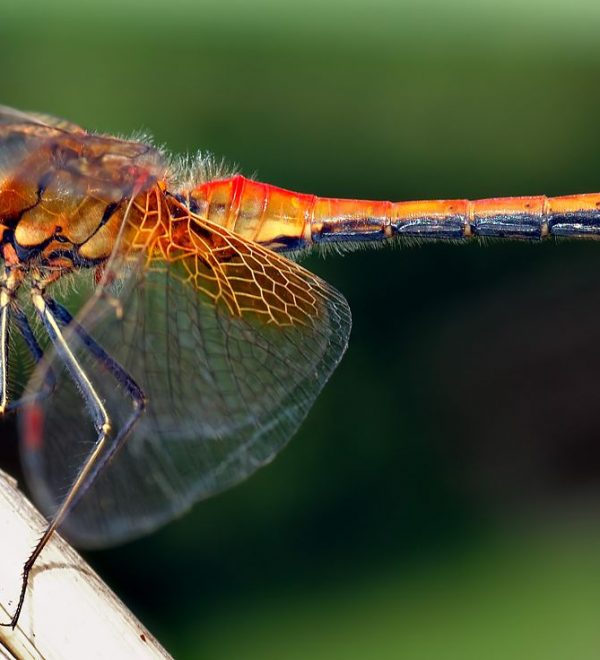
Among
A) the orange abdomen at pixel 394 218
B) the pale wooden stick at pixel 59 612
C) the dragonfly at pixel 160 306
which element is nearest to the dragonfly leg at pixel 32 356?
the dragonfly at pixel 160 306

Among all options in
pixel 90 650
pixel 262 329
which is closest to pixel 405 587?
pixel 262 329

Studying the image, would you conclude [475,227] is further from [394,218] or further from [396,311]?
[396,311]

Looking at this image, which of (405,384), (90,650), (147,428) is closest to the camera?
(90,650)

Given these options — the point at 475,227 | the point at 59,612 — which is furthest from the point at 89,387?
the point at 475,227

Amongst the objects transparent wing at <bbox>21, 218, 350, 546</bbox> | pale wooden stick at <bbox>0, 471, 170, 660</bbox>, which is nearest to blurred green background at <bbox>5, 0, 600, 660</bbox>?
transparent wing at <bbox>21, 218, 350, 546</bbox>

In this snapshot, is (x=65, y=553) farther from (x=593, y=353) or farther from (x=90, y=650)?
(x=593, y=353)

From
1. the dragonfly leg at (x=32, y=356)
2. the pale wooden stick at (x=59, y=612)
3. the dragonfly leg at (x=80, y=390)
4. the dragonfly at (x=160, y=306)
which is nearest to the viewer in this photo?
the pale wooden stick at (x=59, y=612)

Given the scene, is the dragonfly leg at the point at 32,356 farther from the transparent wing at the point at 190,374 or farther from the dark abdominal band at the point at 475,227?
the dark abdominal band at the point at 475,227
